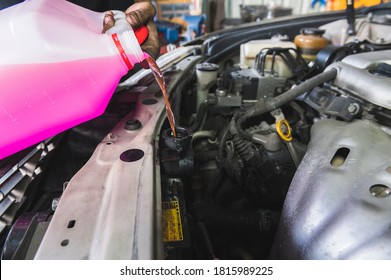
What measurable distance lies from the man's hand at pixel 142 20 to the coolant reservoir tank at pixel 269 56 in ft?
1.79

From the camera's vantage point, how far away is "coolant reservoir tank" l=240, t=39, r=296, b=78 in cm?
122

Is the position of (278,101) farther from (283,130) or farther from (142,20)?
(142,20)

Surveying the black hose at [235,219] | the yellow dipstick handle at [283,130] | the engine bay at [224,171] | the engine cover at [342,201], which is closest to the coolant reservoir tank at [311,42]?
the engine bay at [224,171]

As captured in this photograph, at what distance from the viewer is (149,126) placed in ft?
2.39

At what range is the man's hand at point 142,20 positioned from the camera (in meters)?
0.69

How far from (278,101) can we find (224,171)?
1.18ft

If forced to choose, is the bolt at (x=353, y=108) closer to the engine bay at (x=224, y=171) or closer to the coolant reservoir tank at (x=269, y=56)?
the engine bay at (x=224, y=171)

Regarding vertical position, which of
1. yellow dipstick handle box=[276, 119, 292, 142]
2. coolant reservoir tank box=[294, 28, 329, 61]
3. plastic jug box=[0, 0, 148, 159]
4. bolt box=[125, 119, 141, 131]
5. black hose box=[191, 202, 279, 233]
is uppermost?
plastic jug box=[0, 0, 148, 159]

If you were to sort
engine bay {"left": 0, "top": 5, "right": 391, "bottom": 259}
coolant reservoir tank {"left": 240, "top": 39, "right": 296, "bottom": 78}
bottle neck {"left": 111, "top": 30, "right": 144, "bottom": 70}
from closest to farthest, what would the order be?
1. engine bay {"left": 0, "top": 5, "right": 391, "bottom": 259}
2. bottle neck {"left": 111, "top": 30, "right": 144, "bottom": 70}
3. coolant reservoir tank {"left": 240, "top": 39, "right": 296, "bottom": 78}

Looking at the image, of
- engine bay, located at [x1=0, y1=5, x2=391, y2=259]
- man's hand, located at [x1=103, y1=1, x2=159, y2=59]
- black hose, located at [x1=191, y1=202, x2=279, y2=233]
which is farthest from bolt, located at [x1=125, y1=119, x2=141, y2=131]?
black hose, located at [x1=191, y1=202, x2=279, y2=233]

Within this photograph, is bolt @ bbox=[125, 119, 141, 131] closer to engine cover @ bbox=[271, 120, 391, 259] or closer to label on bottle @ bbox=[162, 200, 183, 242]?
label on bottle @ bbox=[162, 200, 183, 242]

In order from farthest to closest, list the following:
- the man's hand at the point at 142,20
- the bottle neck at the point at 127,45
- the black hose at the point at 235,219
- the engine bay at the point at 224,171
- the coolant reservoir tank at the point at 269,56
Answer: the coolant reservoir tank at the point at 269,56
the black hose at the point at 235,219
the man's hand at the point at 142,20
the bottle neck at the point at 127,45
the engine bay at the point at 224,171

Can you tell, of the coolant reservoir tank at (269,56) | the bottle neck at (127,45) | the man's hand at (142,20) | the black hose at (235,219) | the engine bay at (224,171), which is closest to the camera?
the engine bay at (224,171)

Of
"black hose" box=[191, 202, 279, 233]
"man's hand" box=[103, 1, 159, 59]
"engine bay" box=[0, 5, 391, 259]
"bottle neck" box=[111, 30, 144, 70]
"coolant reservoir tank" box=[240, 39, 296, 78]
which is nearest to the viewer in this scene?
"engine bay" box=[0, 5, 391, 259]
